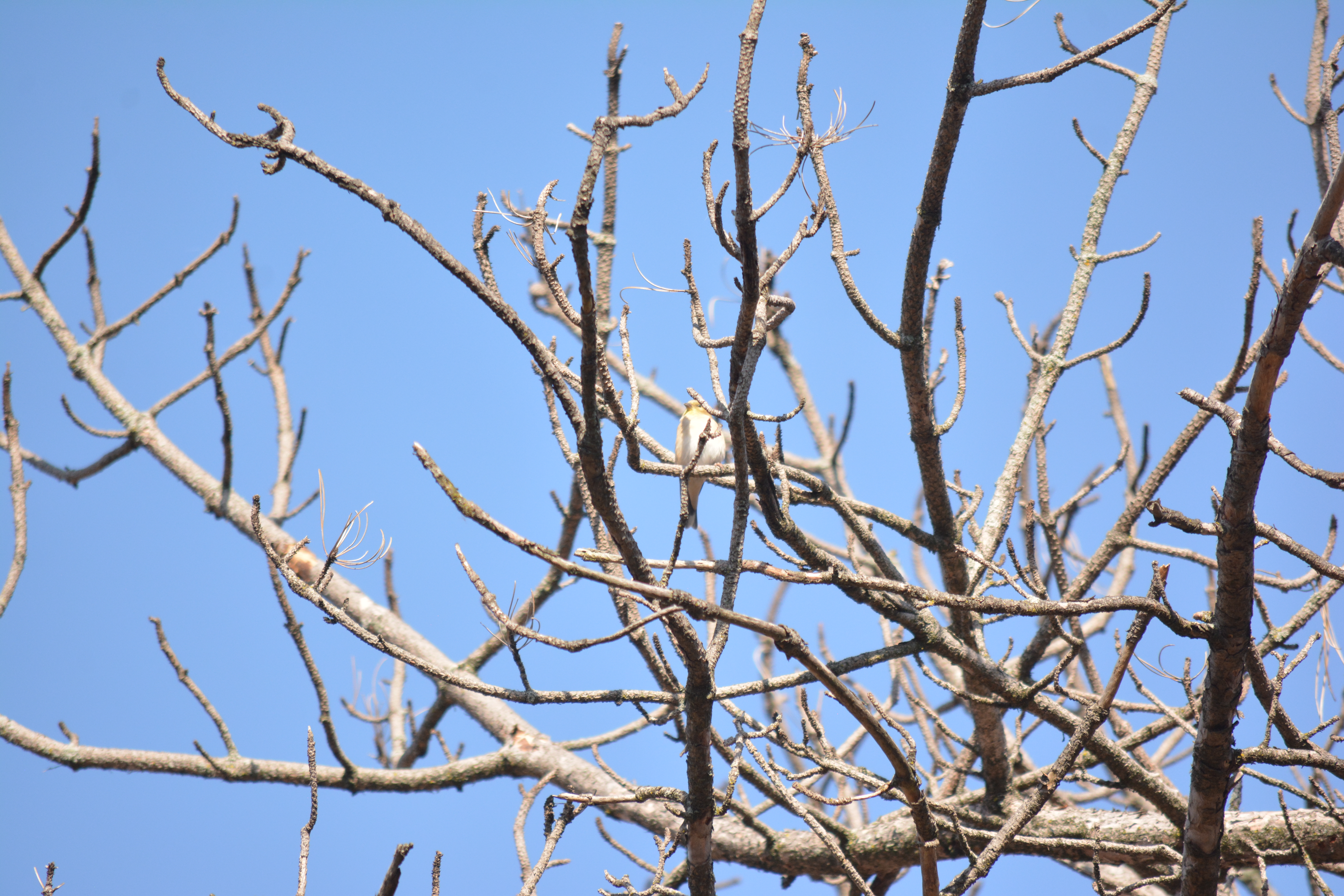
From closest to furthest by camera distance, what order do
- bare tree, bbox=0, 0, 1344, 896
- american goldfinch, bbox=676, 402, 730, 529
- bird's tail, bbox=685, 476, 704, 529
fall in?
bare tree, bbox=0, 0, 1344, 896, bird's tail, bbox=685, 476, 704, 529, american goldfinch, bbox=676, 402, 730, 529

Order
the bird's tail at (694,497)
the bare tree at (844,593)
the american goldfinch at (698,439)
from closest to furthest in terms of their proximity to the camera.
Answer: the bare tree at (844,593) → the bird's tail at (694,497) → the american goldfinch at (698,439)

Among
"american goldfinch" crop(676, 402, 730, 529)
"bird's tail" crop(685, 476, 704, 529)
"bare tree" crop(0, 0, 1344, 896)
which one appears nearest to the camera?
"bare tree" crop(0, 0, 1344, 896)

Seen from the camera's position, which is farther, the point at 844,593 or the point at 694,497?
the point at 694,497

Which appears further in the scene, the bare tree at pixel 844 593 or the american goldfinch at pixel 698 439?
the american goldfinch at pixel 698 439

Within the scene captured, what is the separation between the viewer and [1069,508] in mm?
3846

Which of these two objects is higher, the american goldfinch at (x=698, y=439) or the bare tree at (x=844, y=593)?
the american goldfinch at (x=698, y=439)

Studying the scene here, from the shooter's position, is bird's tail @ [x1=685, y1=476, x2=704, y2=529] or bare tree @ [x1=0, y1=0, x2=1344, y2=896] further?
bird's tail @ [x1=685, y1=476, x2=704, y2=529]

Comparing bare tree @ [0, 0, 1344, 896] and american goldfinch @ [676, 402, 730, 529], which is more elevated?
american goldfinch @ [676, 402, 730, 529]

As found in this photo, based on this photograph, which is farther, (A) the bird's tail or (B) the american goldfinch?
(B) the american goldfinch

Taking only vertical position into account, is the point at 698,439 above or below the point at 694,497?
above

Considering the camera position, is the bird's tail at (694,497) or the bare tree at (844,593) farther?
the bird's tail at (694,497)

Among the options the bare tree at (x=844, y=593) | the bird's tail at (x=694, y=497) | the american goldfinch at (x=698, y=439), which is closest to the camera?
the bare tree at (x=844, y=593)

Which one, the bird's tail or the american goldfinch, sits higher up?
the american goldfinch

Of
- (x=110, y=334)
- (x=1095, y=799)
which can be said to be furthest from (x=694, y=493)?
Answer: (x=110, y=334)
